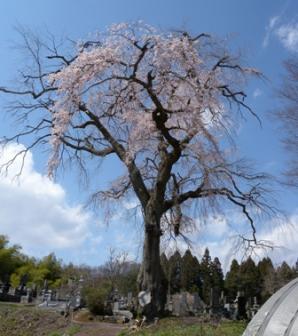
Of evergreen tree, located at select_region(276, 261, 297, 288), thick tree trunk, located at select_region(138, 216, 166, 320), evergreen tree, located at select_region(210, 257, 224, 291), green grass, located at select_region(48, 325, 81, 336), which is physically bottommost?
green grass, located at select_region(48, 325, 81, 336)

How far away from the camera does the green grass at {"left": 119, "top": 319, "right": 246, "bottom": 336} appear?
35.6ft

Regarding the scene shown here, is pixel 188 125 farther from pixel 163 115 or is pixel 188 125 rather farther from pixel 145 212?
pixel 145 212

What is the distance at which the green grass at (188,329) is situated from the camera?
10.9 metres

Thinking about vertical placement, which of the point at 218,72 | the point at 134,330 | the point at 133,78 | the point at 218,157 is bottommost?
the point at 134,330

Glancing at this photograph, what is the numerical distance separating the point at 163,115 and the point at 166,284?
5.66 metres

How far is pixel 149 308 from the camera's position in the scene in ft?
47.8

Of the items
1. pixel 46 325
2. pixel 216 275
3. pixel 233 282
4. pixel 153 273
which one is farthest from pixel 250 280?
pixel 153 273

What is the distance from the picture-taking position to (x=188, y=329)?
11500 mm

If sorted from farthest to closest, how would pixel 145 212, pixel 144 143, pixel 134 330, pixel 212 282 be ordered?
pixel 212 282
pixel 144 143
pixel 145 212
pixel 134 330

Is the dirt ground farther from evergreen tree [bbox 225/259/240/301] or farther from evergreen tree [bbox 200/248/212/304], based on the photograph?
evergreen tree [bbox 225/259/240/301]

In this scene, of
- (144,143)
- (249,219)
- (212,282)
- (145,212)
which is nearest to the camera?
(145,212)

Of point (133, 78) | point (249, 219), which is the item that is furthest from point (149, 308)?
point (133, 78)

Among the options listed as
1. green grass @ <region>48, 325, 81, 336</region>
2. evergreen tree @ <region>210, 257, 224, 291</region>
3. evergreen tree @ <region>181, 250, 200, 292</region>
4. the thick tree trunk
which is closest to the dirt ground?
green grass @ <region>48, 325, 81, 336</region>

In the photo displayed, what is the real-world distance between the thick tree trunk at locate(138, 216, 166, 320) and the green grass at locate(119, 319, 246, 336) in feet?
4.69
